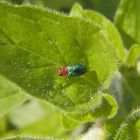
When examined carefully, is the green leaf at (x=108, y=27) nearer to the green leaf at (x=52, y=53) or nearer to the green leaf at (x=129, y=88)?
the green leaf at (x=129, y=88)

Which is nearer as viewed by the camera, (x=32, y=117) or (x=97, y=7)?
(x=97, y=7)

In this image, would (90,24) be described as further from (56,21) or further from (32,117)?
(32,117)

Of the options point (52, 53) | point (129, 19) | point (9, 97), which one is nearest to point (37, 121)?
point (129, 19)

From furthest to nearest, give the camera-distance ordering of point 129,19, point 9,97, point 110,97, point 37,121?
point 37,121
point 129,19
point 9,97
point 110,97

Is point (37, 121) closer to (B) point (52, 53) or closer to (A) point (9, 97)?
(A) point (9, 97)

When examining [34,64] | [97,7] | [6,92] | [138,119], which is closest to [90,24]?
[34,64]
